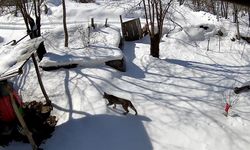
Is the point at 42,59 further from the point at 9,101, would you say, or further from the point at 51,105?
the point at 9,101

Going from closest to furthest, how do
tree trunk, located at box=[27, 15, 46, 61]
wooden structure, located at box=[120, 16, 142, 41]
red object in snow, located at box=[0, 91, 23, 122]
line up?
red object in snow, located at box=[0, 91, 23, 122]
tree trunk, located at box=[27, 15, 46, 61]
wooden structure, located at box=[120, 16, 142, 41]

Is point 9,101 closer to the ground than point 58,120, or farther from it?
farther from it

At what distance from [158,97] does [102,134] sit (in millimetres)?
2422

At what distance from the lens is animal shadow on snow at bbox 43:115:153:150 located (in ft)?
25.2

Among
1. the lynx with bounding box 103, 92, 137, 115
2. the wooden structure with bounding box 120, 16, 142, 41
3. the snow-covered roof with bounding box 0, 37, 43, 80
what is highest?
the snow-covered roof with bounding box 0, 37, 43, 80

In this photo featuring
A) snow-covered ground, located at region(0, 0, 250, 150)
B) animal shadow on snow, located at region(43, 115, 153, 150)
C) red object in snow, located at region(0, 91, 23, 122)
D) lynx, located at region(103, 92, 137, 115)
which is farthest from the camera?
lynx, located at region(103, 92, 137, 115)

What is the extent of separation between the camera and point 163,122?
27.8ft

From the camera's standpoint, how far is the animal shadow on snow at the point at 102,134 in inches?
302

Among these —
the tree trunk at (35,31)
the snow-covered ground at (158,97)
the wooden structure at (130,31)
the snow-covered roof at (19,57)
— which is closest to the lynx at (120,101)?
the snow-covered ground at (158,97)

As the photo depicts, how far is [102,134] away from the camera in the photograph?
8023 millimetres

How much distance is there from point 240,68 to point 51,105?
22.6 feet

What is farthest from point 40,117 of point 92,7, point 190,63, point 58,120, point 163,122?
point 92,7

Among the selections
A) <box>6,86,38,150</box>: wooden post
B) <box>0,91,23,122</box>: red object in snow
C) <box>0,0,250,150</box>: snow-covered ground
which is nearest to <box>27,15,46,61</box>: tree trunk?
<box>0,0,250,150</box>: snow-covered ground

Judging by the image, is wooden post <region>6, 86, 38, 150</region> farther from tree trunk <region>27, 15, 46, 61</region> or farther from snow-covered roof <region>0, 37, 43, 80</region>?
tree trunk <region>27, 15, 46, 61</region>
